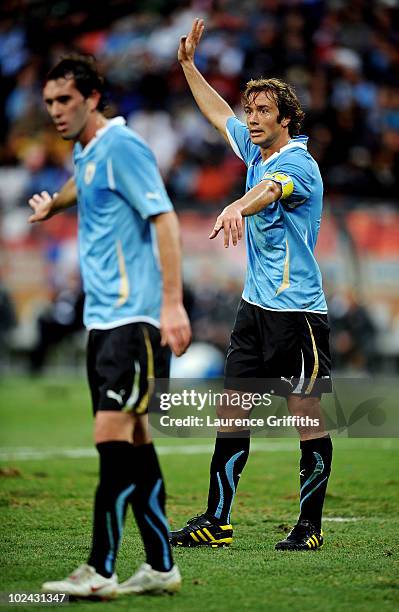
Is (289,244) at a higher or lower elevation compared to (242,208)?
lower

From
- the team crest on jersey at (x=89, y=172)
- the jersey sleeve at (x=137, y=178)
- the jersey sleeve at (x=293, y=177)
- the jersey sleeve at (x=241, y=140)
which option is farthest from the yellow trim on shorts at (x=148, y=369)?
the jersey sleeve at (x=241, y=140)

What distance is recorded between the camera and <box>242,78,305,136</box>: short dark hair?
20.1 feet

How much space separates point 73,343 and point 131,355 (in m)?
18.4

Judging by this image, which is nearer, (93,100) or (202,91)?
(93,100)

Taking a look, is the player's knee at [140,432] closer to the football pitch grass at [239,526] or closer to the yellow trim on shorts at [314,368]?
the football pitch grass at [239,526]

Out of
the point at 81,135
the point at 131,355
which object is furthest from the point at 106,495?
the point at 81,135

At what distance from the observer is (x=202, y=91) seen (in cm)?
688

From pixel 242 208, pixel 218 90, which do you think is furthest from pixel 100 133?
pixel 218 90

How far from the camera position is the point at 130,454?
4730 millimetres

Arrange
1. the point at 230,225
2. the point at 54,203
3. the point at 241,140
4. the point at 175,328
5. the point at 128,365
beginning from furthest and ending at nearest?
the point at 241,140 → the point at 54,203 → the point at 230,225 → the point at 128,365 → the point at 175,328

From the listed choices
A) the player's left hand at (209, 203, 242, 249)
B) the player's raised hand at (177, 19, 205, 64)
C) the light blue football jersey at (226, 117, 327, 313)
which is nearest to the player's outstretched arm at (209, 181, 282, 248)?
the player's left hand at (209, 203, 242, 249)

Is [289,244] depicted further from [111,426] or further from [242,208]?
[111,426]

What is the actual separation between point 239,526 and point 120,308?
2.57 metres

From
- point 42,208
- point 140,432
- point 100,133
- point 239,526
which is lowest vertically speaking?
point 239,526
